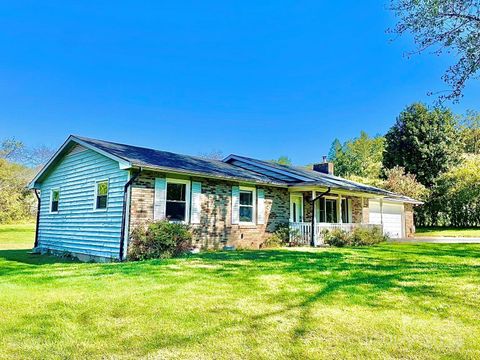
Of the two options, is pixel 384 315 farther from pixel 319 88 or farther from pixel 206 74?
pixel 206 74

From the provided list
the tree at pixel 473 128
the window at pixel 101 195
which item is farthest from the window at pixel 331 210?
the tree at pixel 473 128

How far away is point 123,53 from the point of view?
25562 millimetres

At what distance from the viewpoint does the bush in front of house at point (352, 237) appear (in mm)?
15320

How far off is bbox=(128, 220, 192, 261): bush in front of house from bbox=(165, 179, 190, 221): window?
0.64m

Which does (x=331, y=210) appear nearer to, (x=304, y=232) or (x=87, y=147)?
(x=304, y=232)

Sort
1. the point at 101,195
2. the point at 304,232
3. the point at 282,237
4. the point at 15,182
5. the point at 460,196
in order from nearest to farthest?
the point at 101,195
the point at 282,237
the point at 304,232
the point at 460,196
the point at 15,182

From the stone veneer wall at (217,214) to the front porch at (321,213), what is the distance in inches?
40.9

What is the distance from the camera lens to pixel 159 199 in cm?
1127

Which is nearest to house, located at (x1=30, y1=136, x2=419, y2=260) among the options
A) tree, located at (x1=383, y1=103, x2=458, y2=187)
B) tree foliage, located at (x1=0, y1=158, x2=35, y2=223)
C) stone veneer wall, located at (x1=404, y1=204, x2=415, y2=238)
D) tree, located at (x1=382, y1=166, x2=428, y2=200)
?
stone veneer wall, located at (x1=404, y1=204, x2=415, y2=238)

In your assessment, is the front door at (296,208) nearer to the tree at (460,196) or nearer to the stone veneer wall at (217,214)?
the stone veneer wall at (217,214)

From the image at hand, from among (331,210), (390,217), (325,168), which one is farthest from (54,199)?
(390,217)

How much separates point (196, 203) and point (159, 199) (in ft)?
4.72

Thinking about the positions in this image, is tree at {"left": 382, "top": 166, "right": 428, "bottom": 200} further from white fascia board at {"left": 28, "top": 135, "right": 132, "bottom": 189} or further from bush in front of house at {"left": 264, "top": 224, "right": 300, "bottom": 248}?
white fascia board at {"left": 28, "top": 135, "right": 132, "bottom": 189}

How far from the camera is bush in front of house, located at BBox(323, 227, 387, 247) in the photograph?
1532 cm
